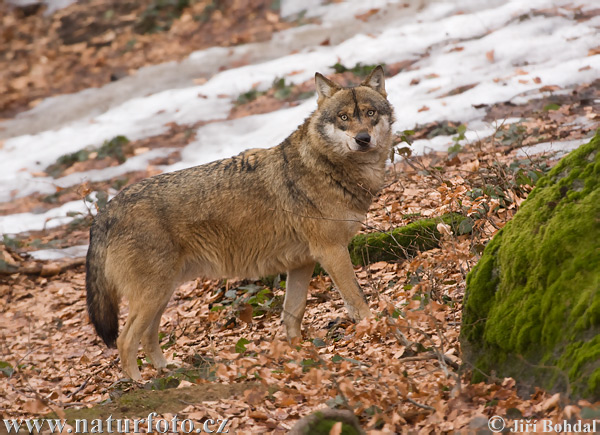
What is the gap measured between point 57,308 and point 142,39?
10459mm

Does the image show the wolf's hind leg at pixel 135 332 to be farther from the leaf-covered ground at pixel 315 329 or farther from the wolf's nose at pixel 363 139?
the wolf's nose at pixel 363 139

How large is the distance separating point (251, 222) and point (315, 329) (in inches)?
51.0

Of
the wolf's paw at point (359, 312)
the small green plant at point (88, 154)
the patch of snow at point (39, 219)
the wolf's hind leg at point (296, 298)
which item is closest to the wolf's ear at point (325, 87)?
the wolf's hind leg at point (296, 298)

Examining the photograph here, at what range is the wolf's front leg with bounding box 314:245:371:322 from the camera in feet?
21.0

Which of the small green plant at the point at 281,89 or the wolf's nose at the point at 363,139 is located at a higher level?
the wolf's nose at the point at 363,139

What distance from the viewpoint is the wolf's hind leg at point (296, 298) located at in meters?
6.75

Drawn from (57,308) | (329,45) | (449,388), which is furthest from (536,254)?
(329,45)

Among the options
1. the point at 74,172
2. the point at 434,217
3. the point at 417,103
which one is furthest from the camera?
the point at 74,172

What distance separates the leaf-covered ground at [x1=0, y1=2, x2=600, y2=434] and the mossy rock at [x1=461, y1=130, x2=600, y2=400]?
14 centimetres

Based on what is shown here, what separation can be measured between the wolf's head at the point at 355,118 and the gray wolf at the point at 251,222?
0.01 metres

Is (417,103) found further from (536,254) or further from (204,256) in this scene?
(536,254)

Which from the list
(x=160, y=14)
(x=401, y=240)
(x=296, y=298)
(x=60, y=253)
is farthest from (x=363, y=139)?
(x=160, y=14)

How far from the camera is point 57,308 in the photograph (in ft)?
30.1

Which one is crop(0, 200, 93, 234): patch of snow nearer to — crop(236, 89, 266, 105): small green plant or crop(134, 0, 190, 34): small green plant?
crop(236, 89, 266, 105): small green plant
